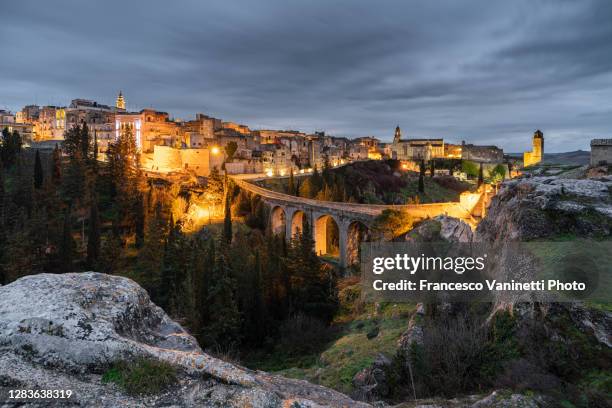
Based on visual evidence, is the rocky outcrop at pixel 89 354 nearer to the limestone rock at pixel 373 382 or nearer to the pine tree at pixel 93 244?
the limestone rock at pixel 373 382

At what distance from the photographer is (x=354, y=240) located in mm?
40750

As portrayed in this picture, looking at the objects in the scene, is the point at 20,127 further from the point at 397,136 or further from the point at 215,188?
the point at 397,136

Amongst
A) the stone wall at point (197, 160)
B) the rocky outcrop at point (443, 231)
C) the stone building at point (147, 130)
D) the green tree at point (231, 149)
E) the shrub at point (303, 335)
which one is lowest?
the shrub at point (303, 335)

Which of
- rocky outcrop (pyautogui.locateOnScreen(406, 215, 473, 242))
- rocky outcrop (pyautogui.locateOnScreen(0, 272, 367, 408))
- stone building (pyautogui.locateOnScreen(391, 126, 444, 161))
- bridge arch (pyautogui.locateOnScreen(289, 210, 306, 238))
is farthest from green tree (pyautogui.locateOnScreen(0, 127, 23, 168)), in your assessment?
stone building (pyautogui.locateOnScreen(391, 126, 444, 161))

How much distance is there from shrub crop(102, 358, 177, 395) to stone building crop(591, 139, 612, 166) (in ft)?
78.6

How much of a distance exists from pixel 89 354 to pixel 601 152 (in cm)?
2527

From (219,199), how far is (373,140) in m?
89.8

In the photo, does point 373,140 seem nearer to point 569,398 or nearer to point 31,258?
point 31,258

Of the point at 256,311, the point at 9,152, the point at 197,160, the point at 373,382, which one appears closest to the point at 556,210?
the point at 373,382

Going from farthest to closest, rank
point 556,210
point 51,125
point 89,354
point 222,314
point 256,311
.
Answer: point 51,125 → point 256,311 → point 222,314 → point 556,210 → point 89,354

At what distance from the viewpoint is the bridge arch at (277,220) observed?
5119 cm

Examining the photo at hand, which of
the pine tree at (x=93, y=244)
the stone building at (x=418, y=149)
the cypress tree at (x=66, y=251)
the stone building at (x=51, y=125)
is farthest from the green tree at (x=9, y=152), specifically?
the stone building at (x=418, y=149)

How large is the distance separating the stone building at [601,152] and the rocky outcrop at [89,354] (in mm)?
22059

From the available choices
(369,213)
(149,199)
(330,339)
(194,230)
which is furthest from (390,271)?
(149,199)
